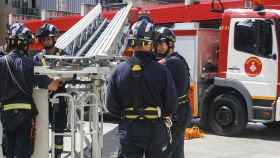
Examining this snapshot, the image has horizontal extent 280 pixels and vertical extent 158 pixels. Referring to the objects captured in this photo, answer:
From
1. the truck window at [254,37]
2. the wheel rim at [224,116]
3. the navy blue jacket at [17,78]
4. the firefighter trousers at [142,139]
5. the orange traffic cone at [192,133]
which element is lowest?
the orange traffic cone at [192,133]

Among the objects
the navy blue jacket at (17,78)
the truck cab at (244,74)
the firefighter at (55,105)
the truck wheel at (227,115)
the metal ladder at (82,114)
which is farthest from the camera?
the truck wheel at (227,115)

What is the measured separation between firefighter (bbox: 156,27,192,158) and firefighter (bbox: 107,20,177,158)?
114 cm

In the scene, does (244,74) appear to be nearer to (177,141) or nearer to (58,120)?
(58,120)

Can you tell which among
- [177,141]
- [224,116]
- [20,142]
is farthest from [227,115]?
[20,142]

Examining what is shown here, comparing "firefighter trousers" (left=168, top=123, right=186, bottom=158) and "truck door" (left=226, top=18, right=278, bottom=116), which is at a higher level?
"truck door" (left=226, top=18, right=278, bottom=116)

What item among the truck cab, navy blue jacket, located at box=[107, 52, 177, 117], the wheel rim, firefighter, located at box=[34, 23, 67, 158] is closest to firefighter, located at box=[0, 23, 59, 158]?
firefighter, located at box=[34, 23, 67, 158]

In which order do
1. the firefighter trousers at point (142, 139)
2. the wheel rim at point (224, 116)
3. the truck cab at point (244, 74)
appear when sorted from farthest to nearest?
the wheel rim at point (224, 116) < the truck cab at point (244, 74) < the firefighter trousers at point (142, 139)

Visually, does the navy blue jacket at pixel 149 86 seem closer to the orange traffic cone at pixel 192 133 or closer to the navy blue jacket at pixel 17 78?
the navy blue jacket at pixel 17 78

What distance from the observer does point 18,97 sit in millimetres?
5715

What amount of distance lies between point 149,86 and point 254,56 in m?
6.36

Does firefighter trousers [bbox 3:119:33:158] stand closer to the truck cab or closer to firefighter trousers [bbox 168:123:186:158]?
firefighter trousers [bbox 168:123:186:158]

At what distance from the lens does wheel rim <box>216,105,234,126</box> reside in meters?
11.0

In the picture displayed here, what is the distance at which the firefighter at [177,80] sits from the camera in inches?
235

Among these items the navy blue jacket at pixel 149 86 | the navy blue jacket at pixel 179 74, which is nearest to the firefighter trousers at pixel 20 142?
the navy blue jacket at pixel 149 86
